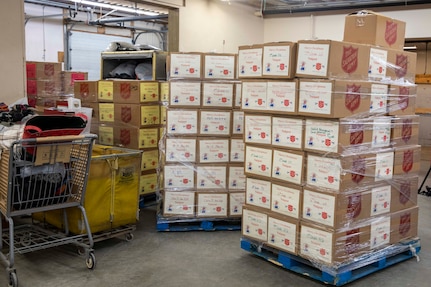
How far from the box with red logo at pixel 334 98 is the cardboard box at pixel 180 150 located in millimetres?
1606

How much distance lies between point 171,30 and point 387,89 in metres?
4.54

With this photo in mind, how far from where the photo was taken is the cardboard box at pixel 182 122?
474cm

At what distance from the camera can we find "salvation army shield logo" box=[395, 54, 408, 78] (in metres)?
3.90

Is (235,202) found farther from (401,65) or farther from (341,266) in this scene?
(401,65)

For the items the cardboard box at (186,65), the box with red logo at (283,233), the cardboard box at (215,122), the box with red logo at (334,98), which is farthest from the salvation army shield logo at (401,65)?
the cardboard box at (186,65)

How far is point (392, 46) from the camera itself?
395 centimetres

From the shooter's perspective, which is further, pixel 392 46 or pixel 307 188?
pixel 392 46

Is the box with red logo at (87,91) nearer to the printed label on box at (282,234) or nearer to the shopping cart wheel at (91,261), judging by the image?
the shopping cart wheel at (91,261)

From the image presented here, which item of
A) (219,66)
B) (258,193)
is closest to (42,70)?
(219,66)

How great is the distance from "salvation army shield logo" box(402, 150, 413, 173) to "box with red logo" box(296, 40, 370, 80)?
93 cm

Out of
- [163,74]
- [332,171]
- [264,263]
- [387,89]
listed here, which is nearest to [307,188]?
[332,171]

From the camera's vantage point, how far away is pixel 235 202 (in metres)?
4.86

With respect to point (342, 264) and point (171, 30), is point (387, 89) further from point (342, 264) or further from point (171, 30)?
point (171, 30)

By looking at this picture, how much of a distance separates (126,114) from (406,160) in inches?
133
